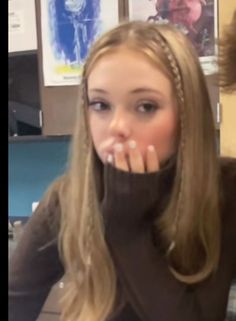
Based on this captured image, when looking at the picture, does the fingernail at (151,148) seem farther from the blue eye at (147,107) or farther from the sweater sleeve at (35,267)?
the sweater sleeve at (35,267)

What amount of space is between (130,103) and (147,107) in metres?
0.02

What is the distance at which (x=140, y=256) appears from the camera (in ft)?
2.55

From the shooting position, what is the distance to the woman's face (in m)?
0.76

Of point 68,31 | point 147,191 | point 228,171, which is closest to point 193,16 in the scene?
point 68,31

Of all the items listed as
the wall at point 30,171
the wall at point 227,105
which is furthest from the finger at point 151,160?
the wall at point 30,171

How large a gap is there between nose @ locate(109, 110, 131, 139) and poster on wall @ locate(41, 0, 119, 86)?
106 cm

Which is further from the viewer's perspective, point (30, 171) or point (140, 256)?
point (30, 171)

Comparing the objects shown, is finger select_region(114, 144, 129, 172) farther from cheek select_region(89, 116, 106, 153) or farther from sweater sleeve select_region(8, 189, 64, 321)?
sweater sleeve select_region(8, 189, 64, 321)

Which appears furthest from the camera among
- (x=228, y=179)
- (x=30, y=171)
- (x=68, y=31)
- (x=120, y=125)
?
(x=30, y=171)

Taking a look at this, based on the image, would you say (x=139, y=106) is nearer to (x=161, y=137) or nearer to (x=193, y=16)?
(x=161, y=137)

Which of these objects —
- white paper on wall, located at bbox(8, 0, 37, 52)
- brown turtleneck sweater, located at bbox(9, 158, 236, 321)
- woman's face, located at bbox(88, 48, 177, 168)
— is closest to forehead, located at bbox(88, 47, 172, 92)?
woman's face, located at bbox(88, 48, 177, 168)

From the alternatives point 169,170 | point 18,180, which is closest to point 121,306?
point 169,170

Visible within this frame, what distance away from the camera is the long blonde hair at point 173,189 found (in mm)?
789
